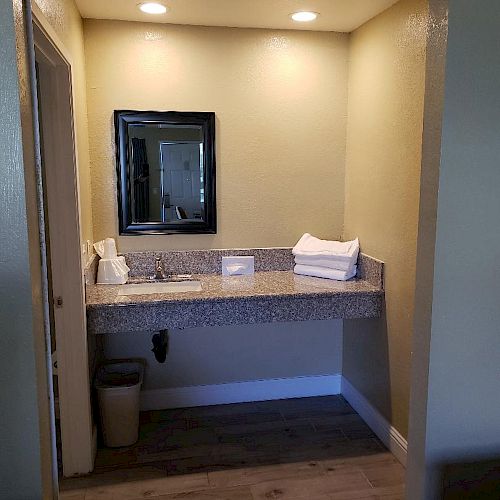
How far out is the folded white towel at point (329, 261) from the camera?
2.88 metres

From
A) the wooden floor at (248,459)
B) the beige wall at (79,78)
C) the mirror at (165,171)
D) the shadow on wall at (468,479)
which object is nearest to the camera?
the shadow on wall at (468,479)

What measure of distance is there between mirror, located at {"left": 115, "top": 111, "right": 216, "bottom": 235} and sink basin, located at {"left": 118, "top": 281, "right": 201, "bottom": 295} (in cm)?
31

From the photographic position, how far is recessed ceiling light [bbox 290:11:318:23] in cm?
260

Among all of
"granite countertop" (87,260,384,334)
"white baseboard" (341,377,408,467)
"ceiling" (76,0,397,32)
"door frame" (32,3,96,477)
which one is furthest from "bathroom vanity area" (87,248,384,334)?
"ceiling" (76,0,397,32)

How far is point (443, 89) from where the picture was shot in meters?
1.35

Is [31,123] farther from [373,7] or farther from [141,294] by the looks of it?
[373,7]

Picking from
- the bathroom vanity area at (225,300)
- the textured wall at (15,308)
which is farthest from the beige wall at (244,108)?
the textured wall at (15,308)

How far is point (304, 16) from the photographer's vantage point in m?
2.64

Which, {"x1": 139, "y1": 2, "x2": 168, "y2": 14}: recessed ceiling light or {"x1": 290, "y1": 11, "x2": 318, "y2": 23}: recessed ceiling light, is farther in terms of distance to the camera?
{"x1": 290, "y1": 11, "x2": 318, "y2": 23}: recessed ceiling light

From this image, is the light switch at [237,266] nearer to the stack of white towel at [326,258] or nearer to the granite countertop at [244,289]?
the granite countertop at [244,289]

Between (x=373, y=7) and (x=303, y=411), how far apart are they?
91.3 inches

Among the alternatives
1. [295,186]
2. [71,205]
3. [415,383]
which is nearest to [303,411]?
[295,186]

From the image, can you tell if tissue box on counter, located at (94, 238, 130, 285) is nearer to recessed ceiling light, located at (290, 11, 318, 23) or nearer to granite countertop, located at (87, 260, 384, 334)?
granite countertop, located at (87, 260, 384, 334)

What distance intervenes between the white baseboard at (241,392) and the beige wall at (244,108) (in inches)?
35.9
